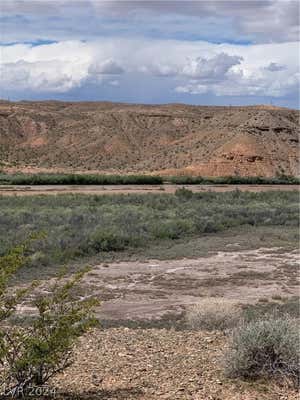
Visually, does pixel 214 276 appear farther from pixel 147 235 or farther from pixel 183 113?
pixel 183 113

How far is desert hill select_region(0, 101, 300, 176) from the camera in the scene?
79.5 meters

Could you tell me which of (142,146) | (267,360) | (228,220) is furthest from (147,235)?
(142,146)

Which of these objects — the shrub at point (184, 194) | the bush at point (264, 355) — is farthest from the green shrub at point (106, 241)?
the shrub at point (184, 194)

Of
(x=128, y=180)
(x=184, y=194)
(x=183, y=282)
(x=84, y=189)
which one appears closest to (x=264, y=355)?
(x=183, y=282)

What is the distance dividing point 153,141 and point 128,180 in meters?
38.8

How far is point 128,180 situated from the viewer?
6512 cm

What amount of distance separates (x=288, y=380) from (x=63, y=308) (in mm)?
3046

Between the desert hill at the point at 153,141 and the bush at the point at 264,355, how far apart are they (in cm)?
6781

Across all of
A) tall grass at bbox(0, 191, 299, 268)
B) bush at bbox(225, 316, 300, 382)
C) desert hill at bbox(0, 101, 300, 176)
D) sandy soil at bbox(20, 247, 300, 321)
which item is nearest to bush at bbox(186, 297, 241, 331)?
sandy soil at bbox(20, 247, 300, 321)

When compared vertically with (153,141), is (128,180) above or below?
below

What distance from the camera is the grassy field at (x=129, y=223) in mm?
24719

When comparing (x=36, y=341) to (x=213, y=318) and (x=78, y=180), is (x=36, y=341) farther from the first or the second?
(x=78, y=180)

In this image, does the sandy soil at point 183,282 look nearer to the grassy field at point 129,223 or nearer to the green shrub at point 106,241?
the grassy field at point 129,223

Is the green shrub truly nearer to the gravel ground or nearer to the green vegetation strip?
the gravel ground
